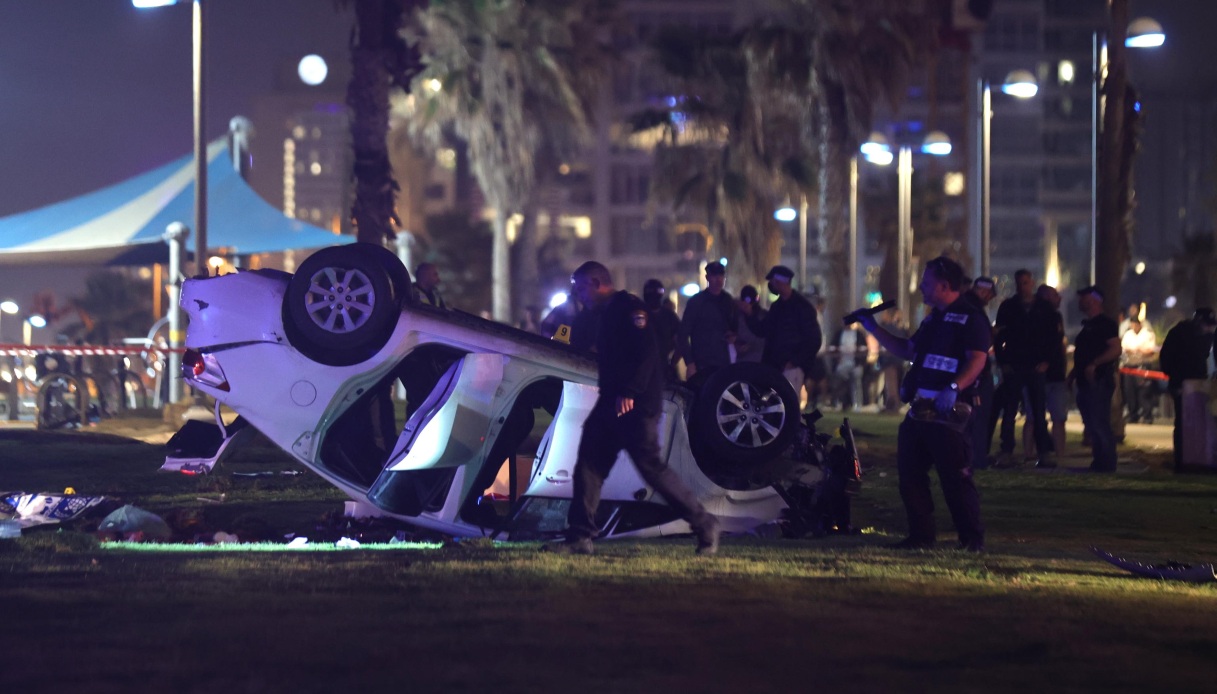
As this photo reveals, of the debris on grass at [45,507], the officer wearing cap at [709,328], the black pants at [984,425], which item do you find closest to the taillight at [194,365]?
the debris on grass at [45,507]

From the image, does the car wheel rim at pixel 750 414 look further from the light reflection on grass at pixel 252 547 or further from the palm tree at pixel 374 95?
the palm tree at pixel 374 95

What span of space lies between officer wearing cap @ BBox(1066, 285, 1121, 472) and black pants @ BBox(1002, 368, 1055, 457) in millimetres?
319

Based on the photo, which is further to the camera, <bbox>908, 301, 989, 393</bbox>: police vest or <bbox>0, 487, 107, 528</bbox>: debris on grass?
<bbox>0, 487, 107, 528</bbox>: debris on grass

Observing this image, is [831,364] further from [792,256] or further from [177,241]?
[792,256]

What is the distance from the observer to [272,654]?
5.78 m

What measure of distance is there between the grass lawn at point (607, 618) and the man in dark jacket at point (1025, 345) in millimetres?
5047

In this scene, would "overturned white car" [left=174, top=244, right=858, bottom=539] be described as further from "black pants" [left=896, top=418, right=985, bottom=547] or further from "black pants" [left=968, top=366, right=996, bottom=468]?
"black pants" [left=968, top=366, right=996, bottom=468]

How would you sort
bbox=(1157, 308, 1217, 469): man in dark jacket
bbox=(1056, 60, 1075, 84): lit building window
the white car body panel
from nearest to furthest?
the white car body panel < bbox=(1157, 308, 1217, 469): man in dark jacket < bbox=(1056, 60, 1075, 84): lit building window

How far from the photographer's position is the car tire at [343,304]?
28.7ft

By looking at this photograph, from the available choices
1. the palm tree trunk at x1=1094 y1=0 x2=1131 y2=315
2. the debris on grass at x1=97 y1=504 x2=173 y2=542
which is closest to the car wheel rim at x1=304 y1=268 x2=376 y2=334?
the debris on grass at x1=97 y1=504 x2=173 y2=542

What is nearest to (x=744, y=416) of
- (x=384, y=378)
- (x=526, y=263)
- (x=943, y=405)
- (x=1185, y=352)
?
(x=943, y=405)

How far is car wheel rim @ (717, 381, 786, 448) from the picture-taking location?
9.23m

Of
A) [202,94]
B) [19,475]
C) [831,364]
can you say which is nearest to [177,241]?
[202,94]

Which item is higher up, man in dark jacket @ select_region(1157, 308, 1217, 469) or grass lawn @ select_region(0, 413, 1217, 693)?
man in dark jacket @ select_region(1157, 308, 1217, 469)
